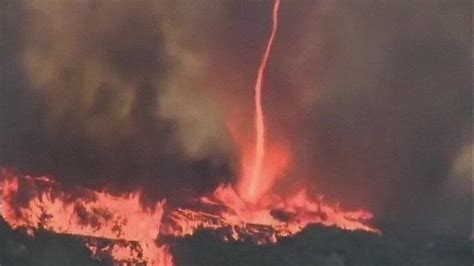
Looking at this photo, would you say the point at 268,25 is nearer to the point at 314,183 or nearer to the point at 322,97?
the point at 322,97

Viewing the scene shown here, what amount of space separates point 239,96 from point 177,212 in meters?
0.24

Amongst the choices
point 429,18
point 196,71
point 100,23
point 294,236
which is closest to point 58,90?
point 100,23

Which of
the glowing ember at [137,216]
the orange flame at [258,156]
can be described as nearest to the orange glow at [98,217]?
the glowing ember at [137,216]

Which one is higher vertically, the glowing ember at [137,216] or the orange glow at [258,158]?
the orange glow at [258,158]

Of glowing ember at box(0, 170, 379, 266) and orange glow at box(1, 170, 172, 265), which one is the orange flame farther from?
orange glow at box(1, 170, 172, 265)

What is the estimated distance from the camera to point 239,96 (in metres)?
1.21

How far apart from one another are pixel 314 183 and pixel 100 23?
1.59ft

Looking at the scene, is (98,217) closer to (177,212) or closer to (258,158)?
(177,212)

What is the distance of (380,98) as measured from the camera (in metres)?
1.20

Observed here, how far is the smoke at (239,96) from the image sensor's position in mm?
1190

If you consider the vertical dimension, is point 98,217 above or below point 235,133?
below

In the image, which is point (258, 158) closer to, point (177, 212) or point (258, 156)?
point (258, 156)

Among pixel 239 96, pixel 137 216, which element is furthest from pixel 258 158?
pixel 137 216

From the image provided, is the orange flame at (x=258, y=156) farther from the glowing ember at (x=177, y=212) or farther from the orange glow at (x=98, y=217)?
the orange glow at (x=98, y=217)
